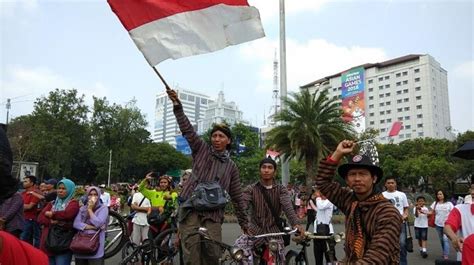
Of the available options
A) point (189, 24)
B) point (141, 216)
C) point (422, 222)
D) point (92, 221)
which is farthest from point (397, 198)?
point (189, 24)

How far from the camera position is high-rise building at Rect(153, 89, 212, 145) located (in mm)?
162750

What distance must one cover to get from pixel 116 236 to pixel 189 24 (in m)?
6.29

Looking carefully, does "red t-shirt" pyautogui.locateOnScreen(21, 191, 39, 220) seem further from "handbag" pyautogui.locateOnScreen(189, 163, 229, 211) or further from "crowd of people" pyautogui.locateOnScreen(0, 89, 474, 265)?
"handbag" pyautogui.locateOnScreen(189, 163, 229, 211)

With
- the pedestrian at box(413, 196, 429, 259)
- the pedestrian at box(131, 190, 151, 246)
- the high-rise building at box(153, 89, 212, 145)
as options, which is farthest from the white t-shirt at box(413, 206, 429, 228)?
the high-rise building at box(153, 89, 212, 145)

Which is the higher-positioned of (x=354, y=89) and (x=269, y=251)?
(x=354, y=89)

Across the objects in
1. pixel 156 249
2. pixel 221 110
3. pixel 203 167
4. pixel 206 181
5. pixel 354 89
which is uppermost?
pixel 221 110

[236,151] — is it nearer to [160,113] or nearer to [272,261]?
[272,261]

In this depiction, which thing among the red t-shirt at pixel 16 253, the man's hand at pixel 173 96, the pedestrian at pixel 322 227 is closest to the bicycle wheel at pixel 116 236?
the pedestrian at pixel 322 227

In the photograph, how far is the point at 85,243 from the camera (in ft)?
18.0

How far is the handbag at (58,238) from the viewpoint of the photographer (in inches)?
218

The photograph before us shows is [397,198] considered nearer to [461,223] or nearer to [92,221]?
[461,223]

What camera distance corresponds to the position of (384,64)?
110 meters

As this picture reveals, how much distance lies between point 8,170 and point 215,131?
288cm

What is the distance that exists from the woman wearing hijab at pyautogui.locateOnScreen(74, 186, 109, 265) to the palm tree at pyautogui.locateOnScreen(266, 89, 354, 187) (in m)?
19.2
